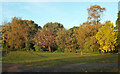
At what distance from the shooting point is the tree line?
26.4 meters

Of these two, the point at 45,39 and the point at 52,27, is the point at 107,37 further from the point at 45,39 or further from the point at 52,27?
the point at 52,27

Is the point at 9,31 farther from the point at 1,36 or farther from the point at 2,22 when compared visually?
the point at 2,22

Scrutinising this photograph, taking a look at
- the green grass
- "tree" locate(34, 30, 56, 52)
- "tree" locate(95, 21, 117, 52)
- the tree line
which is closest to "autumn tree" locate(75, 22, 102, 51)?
the tree line

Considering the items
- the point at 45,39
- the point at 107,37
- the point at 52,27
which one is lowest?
the point at 45,39

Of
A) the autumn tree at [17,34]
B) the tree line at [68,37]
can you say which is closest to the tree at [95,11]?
the tree line at [68,37]

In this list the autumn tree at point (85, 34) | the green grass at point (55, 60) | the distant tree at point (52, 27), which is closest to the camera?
the green grass at point (55, 60)

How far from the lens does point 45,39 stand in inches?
1245

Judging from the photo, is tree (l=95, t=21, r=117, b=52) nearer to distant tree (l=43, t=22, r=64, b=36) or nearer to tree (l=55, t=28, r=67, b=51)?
tree (l=55, t=28, r=67, b=51)

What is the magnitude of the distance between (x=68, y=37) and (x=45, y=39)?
6.11 m

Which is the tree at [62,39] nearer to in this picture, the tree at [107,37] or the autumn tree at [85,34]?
the autumn tree at [85,34]

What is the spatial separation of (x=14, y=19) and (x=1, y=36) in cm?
584

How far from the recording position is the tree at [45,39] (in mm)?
31448

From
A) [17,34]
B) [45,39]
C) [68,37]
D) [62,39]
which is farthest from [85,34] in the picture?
[17,34]

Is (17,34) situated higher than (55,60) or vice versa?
(17,34)
